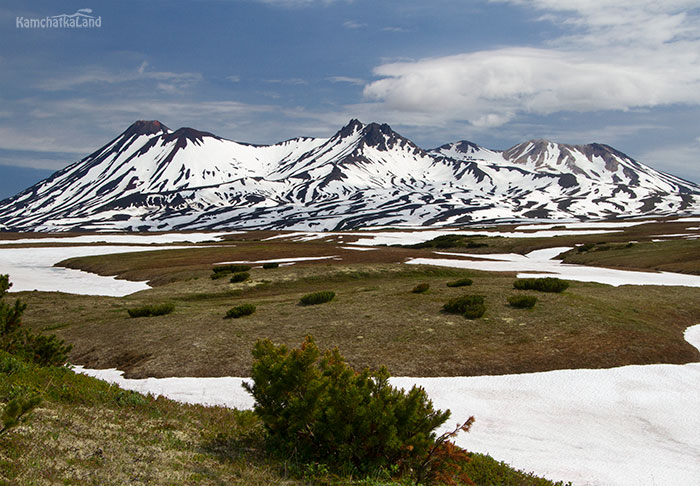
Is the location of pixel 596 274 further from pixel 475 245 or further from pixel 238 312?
pixel 475 245

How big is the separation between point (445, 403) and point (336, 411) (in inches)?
339

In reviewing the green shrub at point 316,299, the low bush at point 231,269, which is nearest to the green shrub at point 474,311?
the green shrub at point 316,299

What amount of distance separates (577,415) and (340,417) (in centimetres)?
1059

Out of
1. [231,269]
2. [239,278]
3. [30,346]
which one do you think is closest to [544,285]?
[239,278]

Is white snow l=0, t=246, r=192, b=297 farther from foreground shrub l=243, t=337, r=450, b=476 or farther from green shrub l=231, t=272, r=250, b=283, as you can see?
foreground shrub l=243, t=337, r=450, b=476

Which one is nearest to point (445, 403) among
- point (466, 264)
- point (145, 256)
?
point (466, 264)

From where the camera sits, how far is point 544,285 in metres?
31.4

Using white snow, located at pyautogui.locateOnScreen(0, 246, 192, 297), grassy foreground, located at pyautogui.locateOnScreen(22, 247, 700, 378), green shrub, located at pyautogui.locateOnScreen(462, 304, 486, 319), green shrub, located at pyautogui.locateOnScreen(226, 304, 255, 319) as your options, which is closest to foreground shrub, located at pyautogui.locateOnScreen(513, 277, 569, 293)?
grassy foreground, located at pyautogui.locateOnScreen(22, 247, 700, 378)

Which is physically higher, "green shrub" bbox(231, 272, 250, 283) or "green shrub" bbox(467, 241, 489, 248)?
"green shrub" bbox(231, 272, 250, 283)

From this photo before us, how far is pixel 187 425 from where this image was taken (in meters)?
10.5

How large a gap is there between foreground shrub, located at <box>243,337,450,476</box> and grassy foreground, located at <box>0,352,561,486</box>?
49 centimetres

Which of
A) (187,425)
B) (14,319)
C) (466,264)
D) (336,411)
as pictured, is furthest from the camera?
(466,264)

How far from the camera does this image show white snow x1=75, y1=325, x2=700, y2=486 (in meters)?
12.4

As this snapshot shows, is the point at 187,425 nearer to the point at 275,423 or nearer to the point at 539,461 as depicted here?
the point at 275,423
